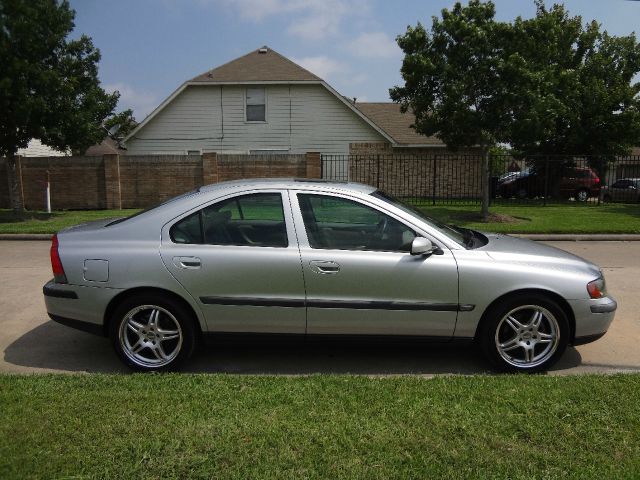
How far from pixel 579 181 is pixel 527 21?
39.9ft

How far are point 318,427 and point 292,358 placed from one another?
1531mm

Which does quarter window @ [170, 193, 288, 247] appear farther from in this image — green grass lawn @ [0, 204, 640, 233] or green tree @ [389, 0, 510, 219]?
green tree @ [389, 0, 510, 219]

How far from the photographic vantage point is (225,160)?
21250 millimetres

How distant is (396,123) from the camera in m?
27.5

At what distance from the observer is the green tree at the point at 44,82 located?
14656mm

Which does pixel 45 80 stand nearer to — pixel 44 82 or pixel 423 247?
pixel 44 82

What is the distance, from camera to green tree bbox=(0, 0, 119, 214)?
14656mm

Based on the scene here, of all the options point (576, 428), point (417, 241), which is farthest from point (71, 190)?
point (576, 428)

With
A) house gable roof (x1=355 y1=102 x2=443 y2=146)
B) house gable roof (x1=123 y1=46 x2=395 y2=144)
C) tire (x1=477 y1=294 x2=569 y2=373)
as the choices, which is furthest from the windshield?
house gable roof (x1=123 y1=46 x2=395 y2=144)

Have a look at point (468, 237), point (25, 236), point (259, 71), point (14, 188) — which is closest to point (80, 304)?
point (468, 237)

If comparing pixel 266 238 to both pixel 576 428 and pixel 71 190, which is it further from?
pixel 71 190

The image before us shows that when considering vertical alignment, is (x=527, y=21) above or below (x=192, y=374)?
above

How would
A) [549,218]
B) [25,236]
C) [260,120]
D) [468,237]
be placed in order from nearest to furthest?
1. [468,237]
2. [25,236]
3. [549,218]
4. [260,120]

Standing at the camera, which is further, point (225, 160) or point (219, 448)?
point (225, 160)
